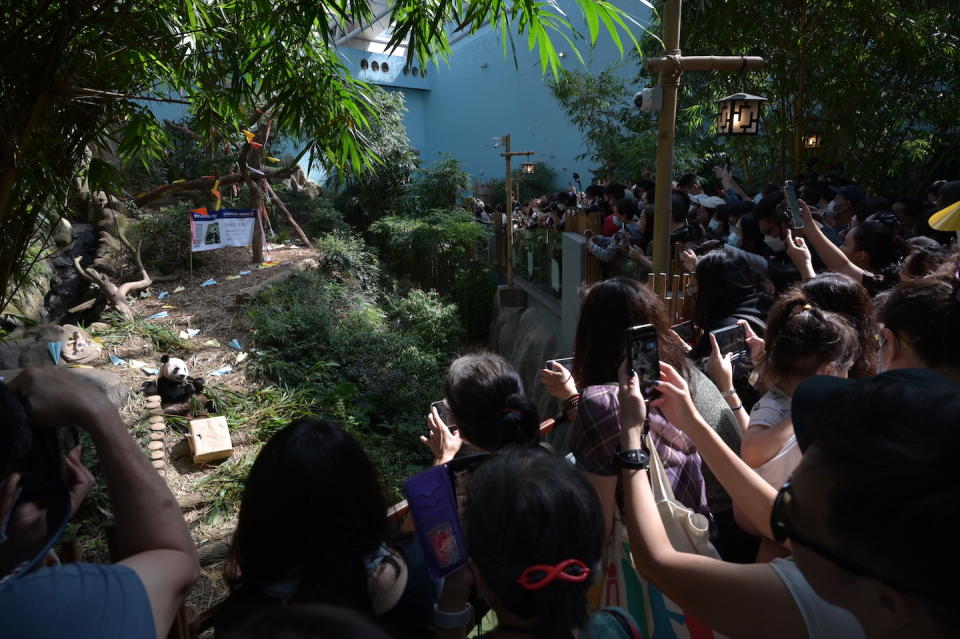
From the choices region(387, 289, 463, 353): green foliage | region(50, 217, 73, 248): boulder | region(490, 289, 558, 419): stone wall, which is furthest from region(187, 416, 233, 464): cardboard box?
region(50, 217, 73, 248): boulder

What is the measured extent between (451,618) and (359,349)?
6.38m

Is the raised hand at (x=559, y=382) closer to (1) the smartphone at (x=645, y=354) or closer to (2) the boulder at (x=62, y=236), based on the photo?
(1) the smartphone at (x=645, y=354)

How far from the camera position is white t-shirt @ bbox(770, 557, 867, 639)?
929 mm

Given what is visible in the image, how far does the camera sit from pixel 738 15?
267 inches

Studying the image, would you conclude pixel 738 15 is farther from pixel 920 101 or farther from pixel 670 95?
pixel 670 95

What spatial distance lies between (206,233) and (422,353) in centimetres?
323

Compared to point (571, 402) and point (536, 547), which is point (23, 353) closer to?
point (571, 402)

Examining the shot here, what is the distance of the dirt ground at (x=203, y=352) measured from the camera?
→ 13.8ft

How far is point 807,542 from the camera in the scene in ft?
2.62

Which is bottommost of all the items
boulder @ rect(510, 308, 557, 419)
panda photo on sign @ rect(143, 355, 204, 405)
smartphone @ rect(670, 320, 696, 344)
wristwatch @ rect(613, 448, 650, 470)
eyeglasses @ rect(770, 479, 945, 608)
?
boulder @ rect(510, 308, 557, 419)

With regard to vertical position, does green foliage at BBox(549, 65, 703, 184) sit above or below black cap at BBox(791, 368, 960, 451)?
above

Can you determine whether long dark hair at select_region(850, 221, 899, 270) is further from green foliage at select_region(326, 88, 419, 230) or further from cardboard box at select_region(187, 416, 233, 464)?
green foliage at select_region(326, 88, 419, 230)

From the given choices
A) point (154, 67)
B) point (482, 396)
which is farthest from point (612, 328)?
point (154, 67)

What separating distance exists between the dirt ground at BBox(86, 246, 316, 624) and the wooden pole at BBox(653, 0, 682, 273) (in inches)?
120
